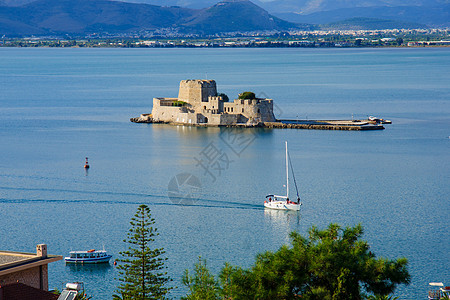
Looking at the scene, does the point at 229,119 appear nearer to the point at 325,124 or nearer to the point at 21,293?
the point at 325,124

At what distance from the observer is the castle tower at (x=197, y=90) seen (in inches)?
2066

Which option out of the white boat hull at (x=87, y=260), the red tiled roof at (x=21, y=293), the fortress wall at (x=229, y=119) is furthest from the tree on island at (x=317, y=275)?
the fortress wall at (x=229, y=119)

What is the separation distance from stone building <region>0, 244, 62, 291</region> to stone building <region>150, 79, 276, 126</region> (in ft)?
125

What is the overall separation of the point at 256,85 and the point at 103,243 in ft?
207

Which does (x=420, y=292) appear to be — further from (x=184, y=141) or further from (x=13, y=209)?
(x=184, y=141)

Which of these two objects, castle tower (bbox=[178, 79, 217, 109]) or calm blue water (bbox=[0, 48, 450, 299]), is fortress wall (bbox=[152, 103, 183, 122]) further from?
castle tower (bbox=[178, 79, 217, 109])

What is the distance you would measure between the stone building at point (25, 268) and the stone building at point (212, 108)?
1497 inches

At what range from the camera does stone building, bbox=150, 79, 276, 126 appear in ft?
171

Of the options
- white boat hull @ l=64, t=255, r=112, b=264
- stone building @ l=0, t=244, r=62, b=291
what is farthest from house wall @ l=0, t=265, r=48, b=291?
white boat hull @ l=64, t=255, r=112, b=264

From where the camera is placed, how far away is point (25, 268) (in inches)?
538

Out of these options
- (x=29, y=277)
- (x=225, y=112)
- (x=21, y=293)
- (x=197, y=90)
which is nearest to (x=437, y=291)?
(x=29, y=277)

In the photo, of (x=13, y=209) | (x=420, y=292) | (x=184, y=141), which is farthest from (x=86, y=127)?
(x=420, y=292)

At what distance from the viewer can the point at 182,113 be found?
54.1 metres

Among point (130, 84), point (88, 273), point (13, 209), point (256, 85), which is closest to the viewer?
point (88, 273)
